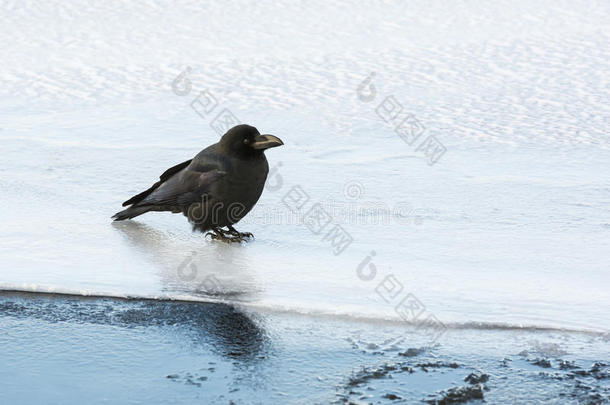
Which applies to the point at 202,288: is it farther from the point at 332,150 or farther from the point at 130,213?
the point at 332,150

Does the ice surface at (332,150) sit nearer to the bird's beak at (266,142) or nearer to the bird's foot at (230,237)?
the bird's foot at (230,237)

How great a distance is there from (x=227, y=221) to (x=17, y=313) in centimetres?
137

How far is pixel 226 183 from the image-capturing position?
4.70 m

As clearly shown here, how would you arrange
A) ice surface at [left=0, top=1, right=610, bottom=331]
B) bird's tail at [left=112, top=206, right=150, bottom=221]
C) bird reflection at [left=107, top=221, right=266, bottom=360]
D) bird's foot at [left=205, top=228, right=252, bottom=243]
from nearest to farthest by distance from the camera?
bird reflection at [left=107, top=221, right=266, bottom=360] < ice surface at [left=0, top=1, right=610, bottom=331] < bird's foot at [left=205, top=228, right=252, bottom=243] < bird's tail at [left=112, top=206, right=150, bottom=221]

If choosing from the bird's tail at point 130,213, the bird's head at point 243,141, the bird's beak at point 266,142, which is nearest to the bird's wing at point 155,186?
the bird's tail at point 130,213

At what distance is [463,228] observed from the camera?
4859 mm

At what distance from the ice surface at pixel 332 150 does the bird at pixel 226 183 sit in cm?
13

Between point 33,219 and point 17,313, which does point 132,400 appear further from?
point 33,219

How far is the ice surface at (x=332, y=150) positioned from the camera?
4.04m

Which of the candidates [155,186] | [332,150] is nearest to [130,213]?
[155,186]

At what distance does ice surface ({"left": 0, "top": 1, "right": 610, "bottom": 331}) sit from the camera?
4.04 metres

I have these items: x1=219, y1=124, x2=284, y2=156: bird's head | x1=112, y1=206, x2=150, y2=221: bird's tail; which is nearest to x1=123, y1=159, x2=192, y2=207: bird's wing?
x1=112, y1=206, x2=150, y2=221: bird's tail

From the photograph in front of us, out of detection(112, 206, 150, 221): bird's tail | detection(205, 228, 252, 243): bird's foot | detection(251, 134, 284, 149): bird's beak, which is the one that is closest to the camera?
detection(251, 134, 284, 149): bird's beak

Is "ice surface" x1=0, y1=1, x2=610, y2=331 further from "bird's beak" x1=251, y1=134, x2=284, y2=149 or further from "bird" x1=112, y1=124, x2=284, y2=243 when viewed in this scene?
"bird's beak" x1=251, y1=134, x2=284, y2=149
